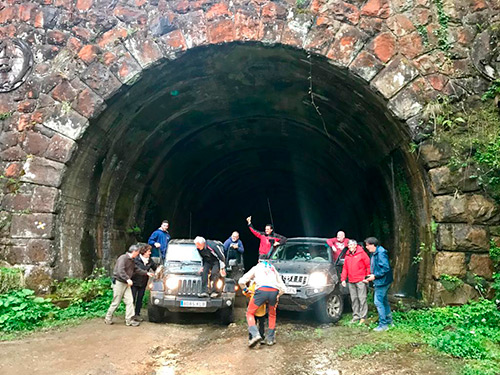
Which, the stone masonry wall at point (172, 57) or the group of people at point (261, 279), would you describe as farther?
the stone masonry wall at point (172, 57)

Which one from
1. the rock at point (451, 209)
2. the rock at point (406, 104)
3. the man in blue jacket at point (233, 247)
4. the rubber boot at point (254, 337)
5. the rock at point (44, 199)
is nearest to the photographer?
the rubber boot at point (254, 337)

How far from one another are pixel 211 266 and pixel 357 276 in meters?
2.99

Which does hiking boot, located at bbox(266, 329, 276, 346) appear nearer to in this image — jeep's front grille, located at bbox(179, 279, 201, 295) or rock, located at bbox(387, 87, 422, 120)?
jeep's front grille, located at bbox(179, 279, 201, 295)

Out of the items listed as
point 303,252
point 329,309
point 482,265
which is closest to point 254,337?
point 329,309

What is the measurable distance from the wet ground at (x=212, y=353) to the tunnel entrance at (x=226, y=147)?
2.44 m

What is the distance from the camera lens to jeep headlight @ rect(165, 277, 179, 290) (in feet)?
28.6


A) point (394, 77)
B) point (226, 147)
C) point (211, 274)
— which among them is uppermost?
point (226, 147)

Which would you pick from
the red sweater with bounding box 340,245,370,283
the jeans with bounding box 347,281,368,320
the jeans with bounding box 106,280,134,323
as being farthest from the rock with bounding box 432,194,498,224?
the jeans with bounding box 106,280,134,323

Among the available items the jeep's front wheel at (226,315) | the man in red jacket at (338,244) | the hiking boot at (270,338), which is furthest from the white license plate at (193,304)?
the man in red jacket at (338,244)

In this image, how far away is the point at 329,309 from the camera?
347 inches

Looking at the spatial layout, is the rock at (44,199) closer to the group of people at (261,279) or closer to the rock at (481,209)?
the group of people at (261,279)

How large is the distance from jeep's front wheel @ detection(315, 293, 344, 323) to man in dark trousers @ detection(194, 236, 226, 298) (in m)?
2.09

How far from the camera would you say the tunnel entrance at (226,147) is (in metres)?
9.46

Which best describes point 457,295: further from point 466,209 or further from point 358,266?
point 358,266
